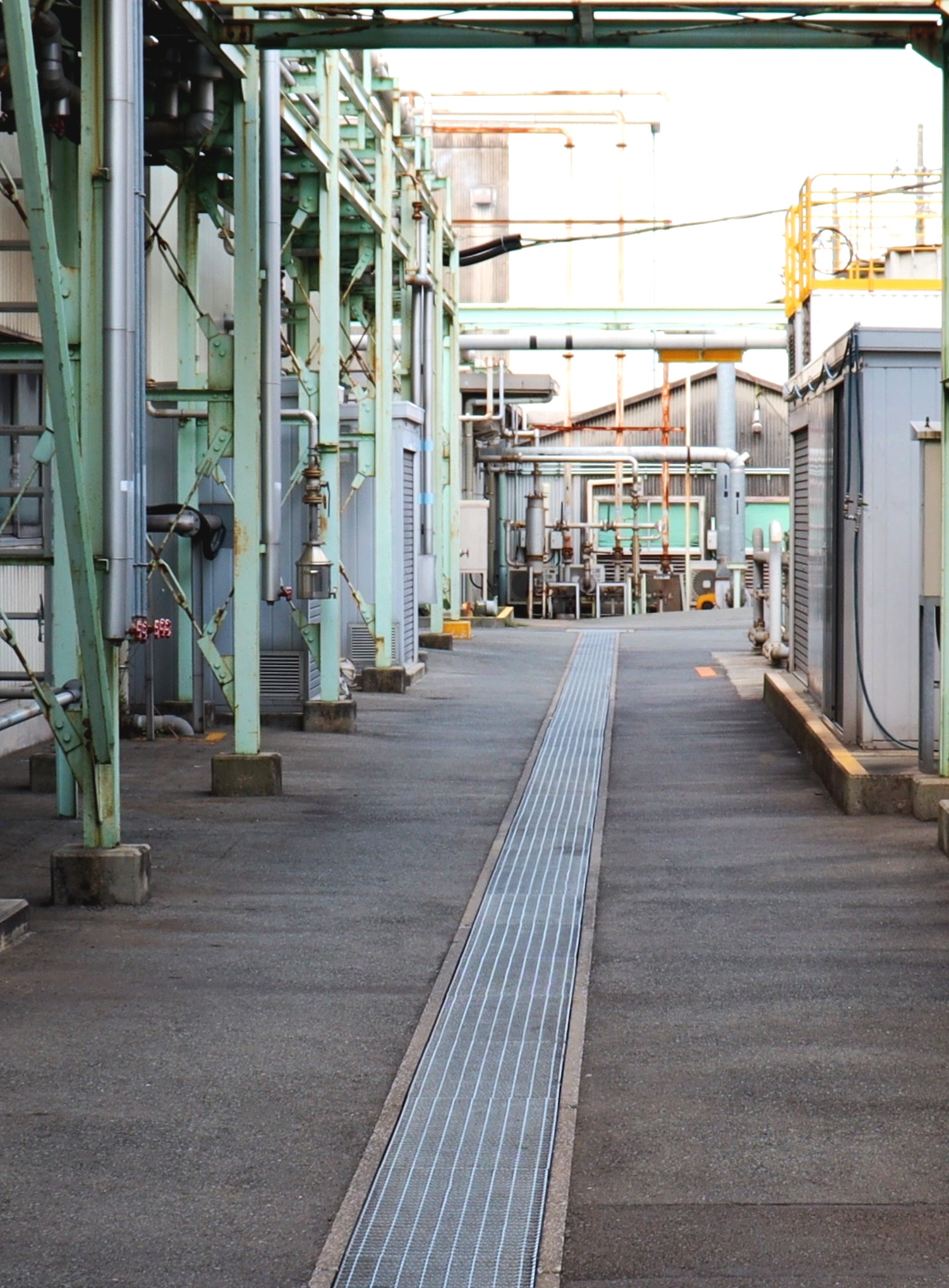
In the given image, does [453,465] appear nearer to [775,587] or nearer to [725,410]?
[775,587]

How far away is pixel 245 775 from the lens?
1091 centimetres

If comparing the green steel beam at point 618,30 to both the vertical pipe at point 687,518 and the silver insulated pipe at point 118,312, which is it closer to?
the silver insulated pipe at point 118,312

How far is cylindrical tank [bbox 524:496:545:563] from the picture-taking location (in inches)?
1542

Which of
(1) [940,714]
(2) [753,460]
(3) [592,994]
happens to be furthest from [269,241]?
(2) [753,460]

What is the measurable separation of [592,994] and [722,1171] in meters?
1.88

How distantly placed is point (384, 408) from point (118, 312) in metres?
9.49

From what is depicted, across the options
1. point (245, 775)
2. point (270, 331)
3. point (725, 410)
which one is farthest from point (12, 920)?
point (725, 410)

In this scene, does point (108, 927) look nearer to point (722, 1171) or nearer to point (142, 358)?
point (142, 358)

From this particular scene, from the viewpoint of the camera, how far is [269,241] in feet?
37.3

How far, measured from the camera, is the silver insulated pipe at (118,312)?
753 centimetres

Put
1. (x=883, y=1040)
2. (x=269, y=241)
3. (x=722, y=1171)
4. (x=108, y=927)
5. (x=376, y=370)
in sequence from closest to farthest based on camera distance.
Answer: (x=722, y=1171) → (x=883, y=1040) → (x=108, y=927) → (x=269, y=241) → (x=376, y=370)

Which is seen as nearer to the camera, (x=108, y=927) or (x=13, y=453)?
(x=108, y=927)

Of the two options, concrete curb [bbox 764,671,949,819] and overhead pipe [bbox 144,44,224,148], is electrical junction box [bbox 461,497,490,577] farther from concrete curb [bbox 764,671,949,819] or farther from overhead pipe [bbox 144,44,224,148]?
overhead pipe [bbox 144,44,224,148]

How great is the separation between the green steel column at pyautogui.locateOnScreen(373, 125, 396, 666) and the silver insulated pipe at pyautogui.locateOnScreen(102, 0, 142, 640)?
366 inches
